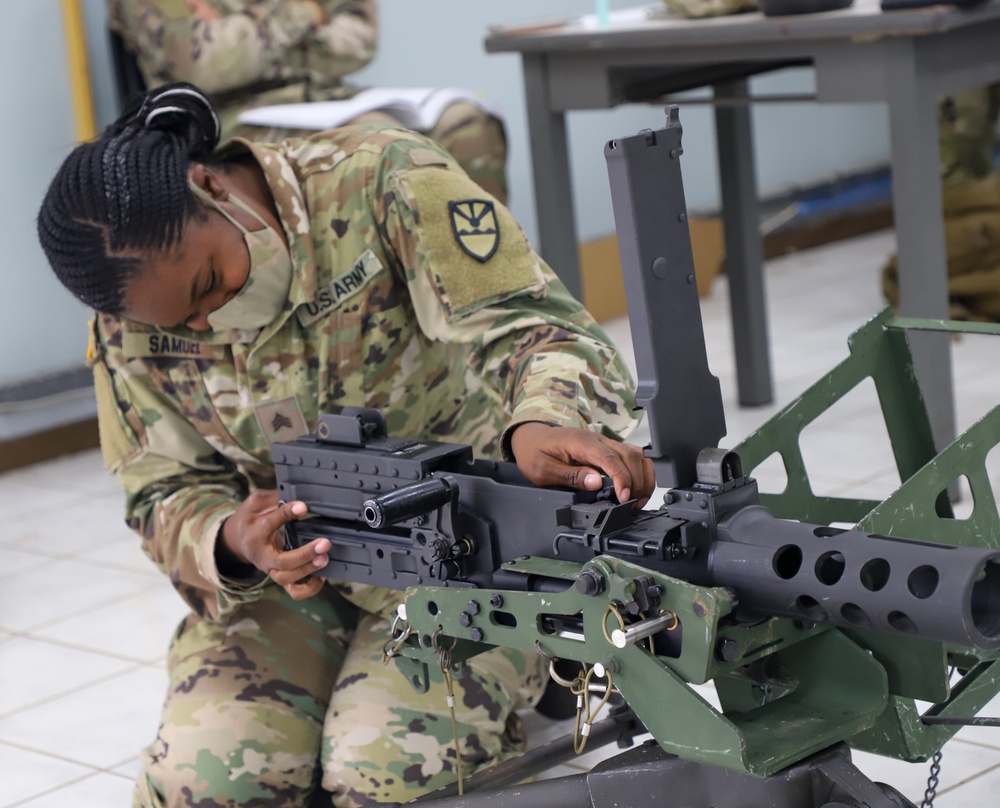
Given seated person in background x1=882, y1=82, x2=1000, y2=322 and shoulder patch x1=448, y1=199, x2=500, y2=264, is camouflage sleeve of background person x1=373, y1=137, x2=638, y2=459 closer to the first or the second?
shoulder patch x1=448, y1=199, x2=500, y2=264

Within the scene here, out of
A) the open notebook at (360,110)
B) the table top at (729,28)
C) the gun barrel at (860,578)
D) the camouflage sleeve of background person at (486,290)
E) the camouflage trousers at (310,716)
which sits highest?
the table top at (729,28)

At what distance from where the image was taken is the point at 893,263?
4.09 meters

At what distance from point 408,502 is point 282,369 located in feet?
1.84

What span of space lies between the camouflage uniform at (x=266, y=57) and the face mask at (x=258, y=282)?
1.60m

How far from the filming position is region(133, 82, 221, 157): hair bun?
5.58 ft

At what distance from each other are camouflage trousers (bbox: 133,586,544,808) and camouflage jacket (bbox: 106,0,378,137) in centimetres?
175

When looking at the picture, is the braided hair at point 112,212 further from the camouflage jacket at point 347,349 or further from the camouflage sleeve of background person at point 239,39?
the camouflage sleeve of background person at point 239,39

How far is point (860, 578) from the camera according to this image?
1009 millimetres

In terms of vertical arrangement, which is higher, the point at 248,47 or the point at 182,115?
the point at 248,47

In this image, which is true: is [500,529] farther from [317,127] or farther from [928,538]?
[317,127]

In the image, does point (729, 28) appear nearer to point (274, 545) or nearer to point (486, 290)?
point (486, 290)

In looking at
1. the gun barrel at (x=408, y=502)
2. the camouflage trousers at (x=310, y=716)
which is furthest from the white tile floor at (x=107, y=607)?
the gun barrel at (x=408, y=502)

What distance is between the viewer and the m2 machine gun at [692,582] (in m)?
1.04

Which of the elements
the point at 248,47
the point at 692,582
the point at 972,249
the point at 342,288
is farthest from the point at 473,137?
the point at 692,582
